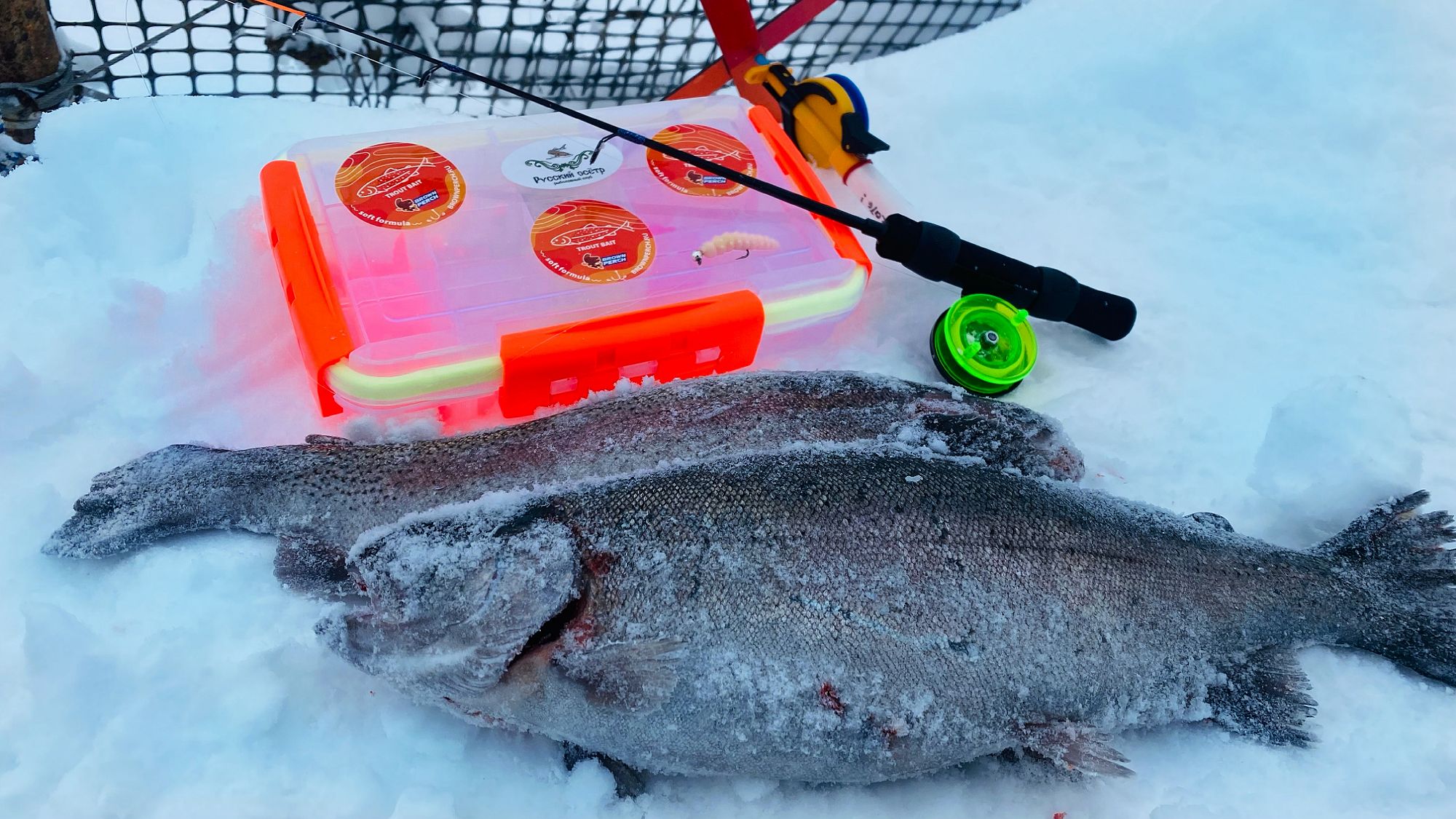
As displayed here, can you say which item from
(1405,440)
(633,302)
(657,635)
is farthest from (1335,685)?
(633,302)

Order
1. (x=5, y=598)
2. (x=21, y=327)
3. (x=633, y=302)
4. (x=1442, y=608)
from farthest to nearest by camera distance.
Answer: (x=633, y=302) → (x=21, y=327) → (x=1442, y=608) → (x=5, y=598)

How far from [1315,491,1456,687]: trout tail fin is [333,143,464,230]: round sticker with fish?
213 centimetres

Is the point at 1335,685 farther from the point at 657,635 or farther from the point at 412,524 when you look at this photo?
the point at 412,524

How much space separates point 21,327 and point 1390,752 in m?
2.97

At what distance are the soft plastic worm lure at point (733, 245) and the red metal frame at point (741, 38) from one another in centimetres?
74

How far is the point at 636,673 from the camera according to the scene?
1488mm

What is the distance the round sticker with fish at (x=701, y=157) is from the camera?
2.48m

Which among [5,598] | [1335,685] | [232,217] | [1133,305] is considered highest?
[1133,305]

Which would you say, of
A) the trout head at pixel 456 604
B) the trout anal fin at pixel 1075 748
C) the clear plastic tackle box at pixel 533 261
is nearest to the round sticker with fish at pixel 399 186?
the clear plastic tackle box at pixel 533 261

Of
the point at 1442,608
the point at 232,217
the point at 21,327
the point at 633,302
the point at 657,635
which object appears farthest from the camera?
the point at 232,217

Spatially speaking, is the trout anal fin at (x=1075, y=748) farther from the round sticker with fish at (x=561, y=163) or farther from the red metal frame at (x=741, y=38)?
the red metal frame at (x=741, y=38)

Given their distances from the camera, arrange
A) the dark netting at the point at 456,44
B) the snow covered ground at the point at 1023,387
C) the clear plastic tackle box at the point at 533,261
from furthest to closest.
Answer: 1. the dark netting at the point at 456,44
2. the clear plastic tackle box at the point at 533,261
3. the snow covered ground at the point at 1023,387

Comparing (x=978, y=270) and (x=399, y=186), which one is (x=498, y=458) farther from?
(x=978, y=270)

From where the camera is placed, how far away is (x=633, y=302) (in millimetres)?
2193
